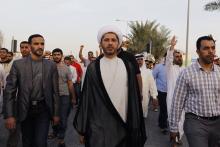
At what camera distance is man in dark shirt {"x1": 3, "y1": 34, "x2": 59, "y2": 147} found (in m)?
5.66

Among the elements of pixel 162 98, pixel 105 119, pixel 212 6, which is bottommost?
pixel 162 98

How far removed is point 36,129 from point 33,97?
0.41 m

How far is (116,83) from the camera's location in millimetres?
4652

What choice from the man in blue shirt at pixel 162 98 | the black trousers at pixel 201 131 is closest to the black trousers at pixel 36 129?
the black trousers at pixel 201 131

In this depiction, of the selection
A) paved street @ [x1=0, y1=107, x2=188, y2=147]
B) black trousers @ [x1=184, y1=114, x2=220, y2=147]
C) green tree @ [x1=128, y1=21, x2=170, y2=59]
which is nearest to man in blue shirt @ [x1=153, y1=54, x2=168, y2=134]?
paved street @ [x1=0, y1=107, x2=188, y2=147]

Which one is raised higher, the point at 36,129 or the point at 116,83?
the point at 116,83

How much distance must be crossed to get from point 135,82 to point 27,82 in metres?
1.64

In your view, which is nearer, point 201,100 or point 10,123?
point 201,100

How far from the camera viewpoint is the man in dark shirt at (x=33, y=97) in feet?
18.6

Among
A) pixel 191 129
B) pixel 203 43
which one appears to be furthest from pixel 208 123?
pixel 203 43

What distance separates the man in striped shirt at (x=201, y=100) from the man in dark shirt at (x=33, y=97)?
164 centimetres

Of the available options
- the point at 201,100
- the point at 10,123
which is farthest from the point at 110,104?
the point at 10,123

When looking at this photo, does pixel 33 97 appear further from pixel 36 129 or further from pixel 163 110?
pixel 163 110

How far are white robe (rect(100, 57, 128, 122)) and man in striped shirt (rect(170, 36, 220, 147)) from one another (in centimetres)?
68
